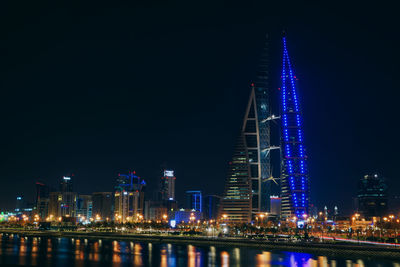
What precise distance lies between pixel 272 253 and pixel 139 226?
101557mm

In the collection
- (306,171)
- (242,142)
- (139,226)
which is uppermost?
(242,142)

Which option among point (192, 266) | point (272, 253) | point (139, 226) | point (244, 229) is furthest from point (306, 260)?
point (139, 226)

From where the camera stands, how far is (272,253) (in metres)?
89.1

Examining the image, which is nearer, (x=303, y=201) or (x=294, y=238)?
(x=294, y=238)

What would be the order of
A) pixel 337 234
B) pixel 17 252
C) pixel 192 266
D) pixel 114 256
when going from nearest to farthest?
pixel 192 266
pixel 114 256
pixel 17 252
pixel 337 234

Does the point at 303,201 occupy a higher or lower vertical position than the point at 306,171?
lower

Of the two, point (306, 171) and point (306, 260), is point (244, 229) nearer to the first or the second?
point (306, 171)

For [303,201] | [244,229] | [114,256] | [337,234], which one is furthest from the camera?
[303,201]

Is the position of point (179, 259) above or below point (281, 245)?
below

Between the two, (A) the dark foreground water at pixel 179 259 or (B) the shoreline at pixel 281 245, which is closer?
(A) the dark foreground water at pixel 179 259

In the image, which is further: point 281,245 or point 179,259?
point 281,245

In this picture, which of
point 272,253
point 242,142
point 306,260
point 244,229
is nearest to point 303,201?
point 242,142

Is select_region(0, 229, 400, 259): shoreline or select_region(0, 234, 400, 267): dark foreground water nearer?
select_region(0, 234, 400, 267): dark foreground water

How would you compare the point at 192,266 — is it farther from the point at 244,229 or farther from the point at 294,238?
the point at 244,229
